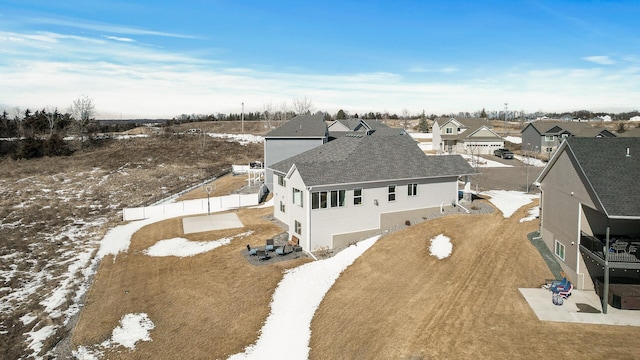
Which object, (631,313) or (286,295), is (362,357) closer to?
(286,295)

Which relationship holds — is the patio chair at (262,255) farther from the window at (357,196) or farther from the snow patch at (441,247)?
the snow patch at (441,247)

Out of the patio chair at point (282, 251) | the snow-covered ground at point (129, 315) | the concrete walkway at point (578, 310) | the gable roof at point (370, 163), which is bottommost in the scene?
the snow-covered ground at point (129, 315)

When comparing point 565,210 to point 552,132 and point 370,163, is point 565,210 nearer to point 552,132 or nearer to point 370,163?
point 370,163

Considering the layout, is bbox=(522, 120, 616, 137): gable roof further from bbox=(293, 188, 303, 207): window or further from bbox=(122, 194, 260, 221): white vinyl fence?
bbox=(293, 188, 303, 207): window

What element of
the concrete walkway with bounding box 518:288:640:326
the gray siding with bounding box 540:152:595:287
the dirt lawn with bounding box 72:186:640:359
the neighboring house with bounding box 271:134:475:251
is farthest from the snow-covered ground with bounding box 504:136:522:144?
the concrete walkway with bounding box 518:288:640:326

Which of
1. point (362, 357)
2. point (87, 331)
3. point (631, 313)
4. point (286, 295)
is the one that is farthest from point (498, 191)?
point (87, 331)

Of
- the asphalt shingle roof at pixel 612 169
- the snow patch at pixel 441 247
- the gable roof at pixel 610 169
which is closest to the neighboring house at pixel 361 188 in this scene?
the snow patch at pixel 441 247

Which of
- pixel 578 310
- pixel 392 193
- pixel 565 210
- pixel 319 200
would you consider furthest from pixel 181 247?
pixel 565 210
